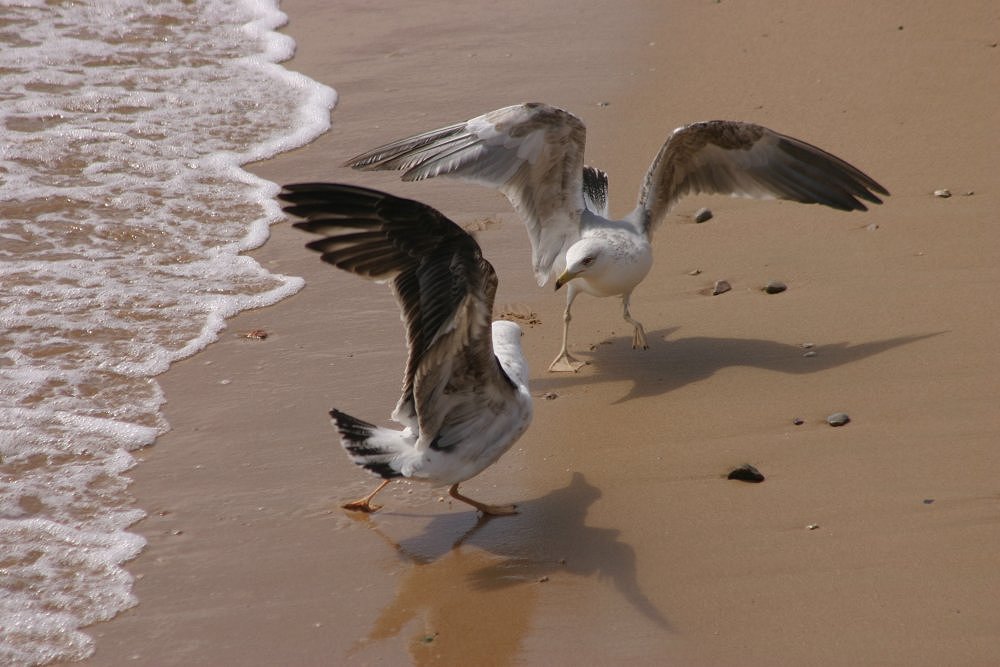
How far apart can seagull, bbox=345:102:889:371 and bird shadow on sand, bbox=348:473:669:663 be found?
1.52 meters

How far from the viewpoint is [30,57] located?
9461mm

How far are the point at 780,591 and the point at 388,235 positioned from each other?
1.68m

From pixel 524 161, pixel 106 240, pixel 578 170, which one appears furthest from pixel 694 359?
pixel 106 240

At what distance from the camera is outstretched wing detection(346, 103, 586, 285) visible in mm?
5953

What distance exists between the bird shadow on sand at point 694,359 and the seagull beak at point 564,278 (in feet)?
1.33

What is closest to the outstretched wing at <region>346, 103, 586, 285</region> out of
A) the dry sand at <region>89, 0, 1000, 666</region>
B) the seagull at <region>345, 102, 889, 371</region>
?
the seagull at <region>345, 102, 889, 371</region>

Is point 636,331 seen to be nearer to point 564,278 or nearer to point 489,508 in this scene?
point 564,278

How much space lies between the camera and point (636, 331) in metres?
5.70

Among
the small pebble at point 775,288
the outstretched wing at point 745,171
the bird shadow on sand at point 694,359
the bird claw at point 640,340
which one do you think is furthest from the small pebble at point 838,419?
the outstretched wing at point 745,171

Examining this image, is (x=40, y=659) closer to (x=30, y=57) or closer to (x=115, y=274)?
(x=115, y=274)

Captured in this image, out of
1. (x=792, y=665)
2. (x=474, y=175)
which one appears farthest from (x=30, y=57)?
(x=792, y=665)

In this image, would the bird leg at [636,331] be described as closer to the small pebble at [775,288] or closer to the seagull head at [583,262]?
the seagull head at [583,262]

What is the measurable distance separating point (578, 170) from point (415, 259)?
2.22 metres

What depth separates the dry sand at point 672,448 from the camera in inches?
146
